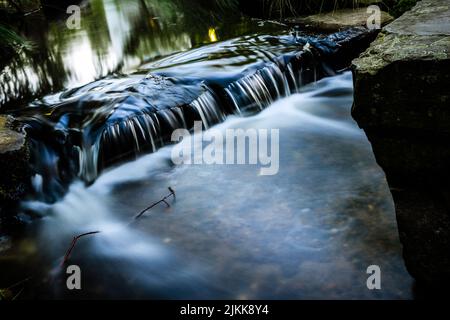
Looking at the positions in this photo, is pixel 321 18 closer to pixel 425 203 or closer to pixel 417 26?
pixel 417 26

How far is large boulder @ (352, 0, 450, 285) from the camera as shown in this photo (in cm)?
145

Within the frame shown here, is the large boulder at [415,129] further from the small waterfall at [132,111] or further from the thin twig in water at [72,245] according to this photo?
the small waterfall at [132,111]

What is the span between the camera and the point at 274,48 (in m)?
5.33

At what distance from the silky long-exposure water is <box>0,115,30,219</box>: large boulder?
15 centimetres

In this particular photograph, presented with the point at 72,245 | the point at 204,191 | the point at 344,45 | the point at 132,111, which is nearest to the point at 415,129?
the point at 204,191

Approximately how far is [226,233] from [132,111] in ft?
5.59

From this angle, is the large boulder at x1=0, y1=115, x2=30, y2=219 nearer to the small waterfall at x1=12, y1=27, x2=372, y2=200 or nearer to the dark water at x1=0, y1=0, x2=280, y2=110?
the small waterfall at x1=12, y1=27, x2=372, y2=200

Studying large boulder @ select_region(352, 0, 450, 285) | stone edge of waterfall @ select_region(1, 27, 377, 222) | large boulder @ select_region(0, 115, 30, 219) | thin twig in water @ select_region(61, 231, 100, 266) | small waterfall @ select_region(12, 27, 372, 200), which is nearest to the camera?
large boulder @ select_region(352, 0, 450, 285)

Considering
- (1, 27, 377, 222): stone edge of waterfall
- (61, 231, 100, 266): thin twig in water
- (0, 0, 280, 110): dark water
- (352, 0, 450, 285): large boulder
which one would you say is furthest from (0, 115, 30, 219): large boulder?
(1, 27, 377, 222): stone edge of waterfall

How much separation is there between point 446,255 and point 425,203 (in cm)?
22

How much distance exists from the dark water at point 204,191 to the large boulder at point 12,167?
0.14m

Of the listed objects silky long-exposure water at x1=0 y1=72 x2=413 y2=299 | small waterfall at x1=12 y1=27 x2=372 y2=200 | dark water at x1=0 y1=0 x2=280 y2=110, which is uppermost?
dark water at x1=0 y1=0 x2=280 y2=110

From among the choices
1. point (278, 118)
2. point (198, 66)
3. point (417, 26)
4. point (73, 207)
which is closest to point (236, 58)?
point (198, 66)

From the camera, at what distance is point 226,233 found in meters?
2.43
